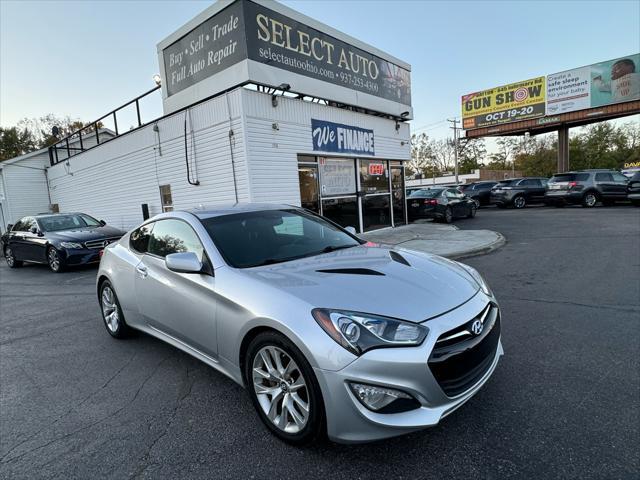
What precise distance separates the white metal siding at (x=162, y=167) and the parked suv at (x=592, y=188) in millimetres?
17262

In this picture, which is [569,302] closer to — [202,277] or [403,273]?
[403,273]

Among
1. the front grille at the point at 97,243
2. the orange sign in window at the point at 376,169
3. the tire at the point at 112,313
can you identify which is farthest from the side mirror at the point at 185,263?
the orange sign in window at the point at 376,169

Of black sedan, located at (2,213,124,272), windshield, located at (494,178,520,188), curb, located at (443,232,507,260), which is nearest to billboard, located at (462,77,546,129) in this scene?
windshield, located at (494,178,520,188)

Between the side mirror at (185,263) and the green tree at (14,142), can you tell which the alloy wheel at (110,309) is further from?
the green tree at (14,142)

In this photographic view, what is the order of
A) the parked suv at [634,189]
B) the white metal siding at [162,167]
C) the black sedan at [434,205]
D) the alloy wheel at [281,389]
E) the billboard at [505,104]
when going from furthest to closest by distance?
the billboard at [505,104]
the parked suv at [634,189]
the black sedan at [434,205]
the white metal siding at [162,167]
the alloy wheel at [281,389]

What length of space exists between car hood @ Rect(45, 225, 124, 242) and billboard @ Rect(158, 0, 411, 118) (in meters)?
4.17

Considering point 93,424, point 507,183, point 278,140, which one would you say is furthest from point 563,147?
point 93,424

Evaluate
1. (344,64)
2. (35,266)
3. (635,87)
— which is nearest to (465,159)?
(635,87)

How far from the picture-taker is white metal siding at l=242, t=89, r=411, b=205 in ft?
29.5

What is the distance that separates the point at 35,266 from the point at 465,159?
253 feet

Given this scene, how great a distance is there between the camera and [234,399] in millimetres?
2912

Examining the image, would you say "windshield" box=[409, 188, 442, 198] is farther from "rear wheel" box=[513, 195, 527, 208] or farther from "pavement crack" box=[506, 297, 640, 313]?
"pavement crack" box=[506, 297, 640, 313]

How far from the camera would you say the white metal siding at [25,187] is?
1819cm

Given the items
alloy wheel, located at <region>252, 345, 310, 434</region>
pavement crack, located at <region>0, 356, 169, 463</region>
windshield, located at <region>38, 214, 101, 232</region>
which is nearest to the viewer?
alloy wheel, located at <region>252, 345, 310, 434</region>
